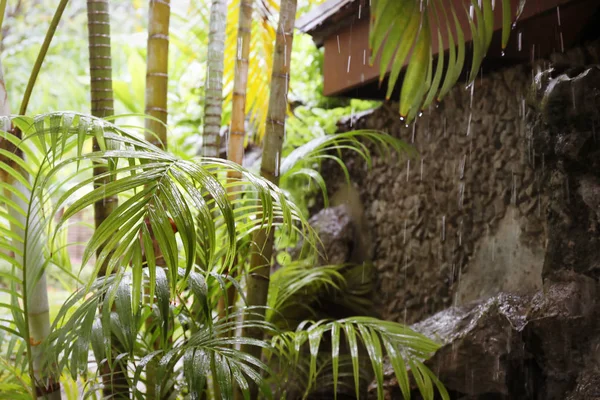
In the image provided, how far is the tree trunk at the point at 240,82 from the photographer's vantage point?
2.62 metres

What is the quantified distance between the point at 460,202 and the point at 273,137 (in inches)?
52.5

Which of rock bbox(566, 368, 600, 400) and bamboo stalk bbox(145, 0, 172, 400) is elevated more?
bamboo stalk bbox(145, 0, 172, 400)

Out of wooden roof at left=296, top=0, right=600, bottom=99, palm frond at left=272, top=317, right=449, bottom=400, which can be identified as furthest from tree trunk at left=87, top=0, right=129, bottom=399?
wooden roof at left=296, top=0, right=600, bottom=99

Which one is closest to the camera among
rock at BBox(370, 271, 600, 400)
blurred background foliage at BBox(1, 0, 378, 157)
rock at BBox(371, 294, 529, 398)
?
rock at BBox(370, 271, 600, 400)

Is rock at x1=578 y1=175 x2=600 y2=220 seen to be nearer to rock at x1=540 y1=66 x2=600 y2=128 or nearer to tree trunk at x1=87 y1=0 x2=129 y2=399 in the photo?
rock at x1=540 y1=66 x2=600 y2=128

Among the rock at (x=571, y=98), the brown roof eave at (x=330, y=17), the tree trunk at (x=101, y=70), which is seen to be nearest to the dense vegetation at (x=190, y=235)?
the tree trunk at (x=101, y=70)

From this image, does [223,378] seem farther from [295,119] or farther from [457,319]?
[295,119]

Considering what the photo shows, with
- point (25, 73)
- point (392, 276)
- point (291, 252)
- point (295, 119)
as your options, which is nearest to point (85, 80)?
point (25, 73)

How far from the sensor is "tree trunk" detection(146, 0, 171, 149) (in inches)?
93.7

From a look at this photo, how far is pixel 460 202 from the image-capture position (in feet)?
10.1

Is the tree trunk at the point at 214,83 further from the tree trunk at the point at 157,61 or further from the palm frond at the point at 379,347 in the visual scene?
the palm frond at the point at 379,347

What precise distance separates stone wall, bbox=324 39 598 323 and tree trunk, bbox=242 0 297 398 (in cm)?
99

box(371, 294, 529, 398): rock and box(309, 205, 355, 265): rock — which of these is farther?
box(309, 205, 355, 265): rock

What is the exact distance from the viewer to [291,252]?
12.5 ft
